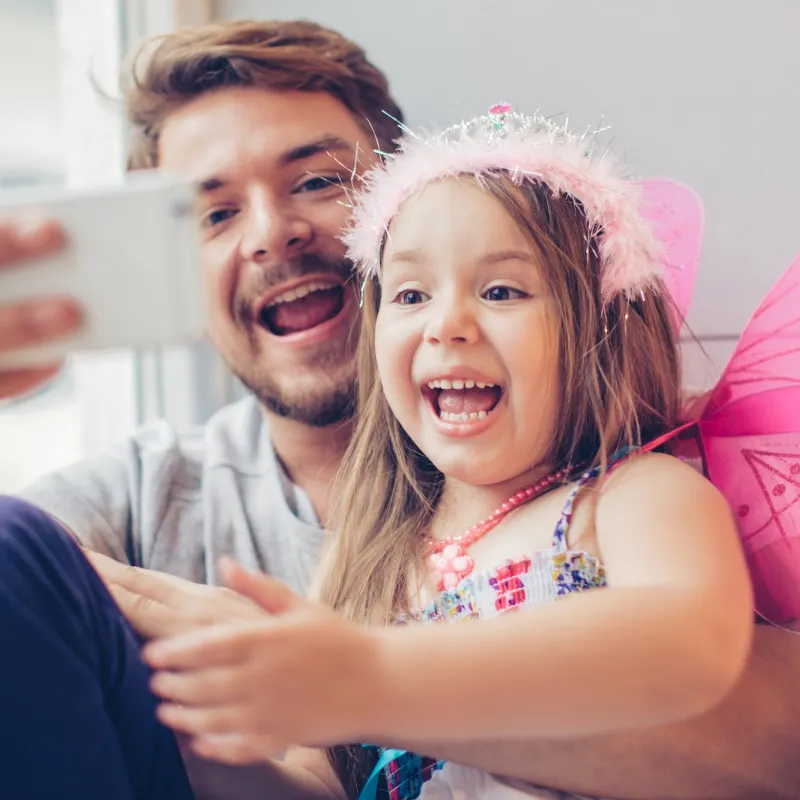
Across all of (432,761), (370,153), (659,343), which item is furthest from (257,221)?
(432,761)

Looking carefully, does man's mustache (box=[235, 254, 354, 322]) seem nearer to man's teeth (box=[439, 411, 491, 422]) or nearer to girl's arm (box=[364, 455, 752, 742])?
man's teeth (box=[439, 411, 491, 422])

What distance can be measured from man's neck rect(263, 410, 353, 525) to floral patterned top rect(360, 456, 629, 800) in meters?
0.34

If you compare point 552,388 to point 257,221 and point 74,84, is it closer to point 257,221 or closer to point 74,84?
point 257,221

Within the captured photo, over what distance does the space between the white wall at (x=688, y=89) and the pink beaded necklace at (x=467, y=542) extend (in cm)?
42

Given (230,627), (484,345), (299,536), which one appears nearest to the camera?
(230,627)

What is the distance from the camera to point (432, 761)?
2.55 ft

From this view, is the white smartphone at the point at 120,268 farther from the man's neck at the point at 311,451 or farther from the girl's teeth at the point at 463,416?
the man's neck at the point at 311,451

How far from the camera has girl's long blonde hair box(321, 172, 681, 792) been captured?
0.78m

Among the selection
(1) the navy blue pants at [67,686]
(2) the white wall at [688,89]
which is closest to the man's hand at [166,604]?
(1) the navy blue pants at [67,686]

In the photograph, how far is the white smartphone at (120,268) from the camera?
2.23ft

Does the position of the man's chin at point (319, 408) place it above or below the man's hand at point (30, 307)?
below

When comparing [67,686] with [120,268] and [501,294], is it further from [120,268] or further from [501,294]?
[501,294]

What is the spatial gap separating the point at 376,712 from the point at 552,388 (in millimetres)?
377

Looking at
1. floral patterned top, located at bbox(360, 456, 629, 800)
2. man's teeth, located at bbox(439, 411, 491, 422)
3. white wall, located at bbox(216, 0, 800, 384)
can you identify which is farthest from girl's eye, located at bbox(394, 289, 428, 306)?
white wall, located at bbox(216, 0, 800, 384)
